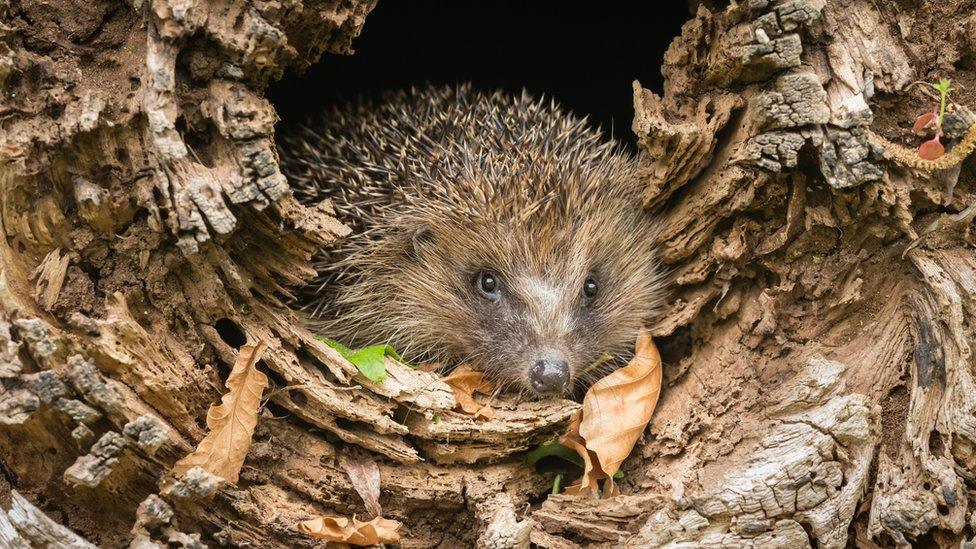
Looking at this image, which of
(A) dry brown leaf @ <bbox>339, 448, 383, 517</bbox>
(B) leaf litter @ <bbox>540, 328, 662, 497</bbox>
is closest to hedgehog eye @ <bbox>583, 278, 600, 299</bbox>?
(B) leaf litter @ <bbox>540, 328, 662, 497</bbox>

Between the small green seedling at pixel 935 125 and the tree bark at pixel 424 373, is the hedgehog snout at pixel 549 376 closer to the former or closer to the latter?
the tree bark at pixel 424 373

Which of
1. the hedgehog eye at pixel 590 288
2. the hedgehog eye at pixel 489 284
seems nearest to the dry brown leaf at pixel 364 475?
the hedgehog eye at pixel 489 284

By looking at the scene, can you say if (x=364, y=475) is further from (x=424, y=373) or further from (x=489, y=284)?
(x=489, y=284)

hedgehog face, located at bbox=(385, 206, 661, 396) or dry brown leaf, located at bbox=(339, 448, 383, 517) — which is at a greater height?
hedgehog face, located at bbox=(385, 206, 661, 396)

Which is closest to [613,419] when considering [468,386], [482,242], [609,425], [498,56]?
[609,425]

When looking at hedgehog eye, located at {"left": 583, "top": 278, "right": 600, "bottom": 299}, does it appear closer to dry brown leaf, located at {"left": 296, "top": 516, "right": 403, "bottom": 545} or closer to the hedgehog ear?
the hedgehog ear

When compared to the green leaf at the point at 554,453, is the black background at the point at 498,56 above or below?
above
